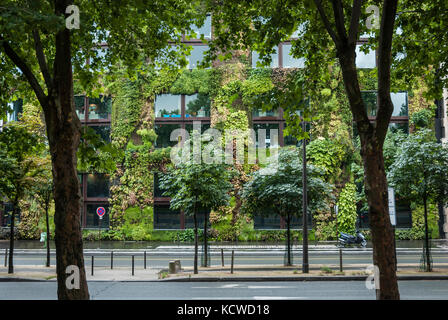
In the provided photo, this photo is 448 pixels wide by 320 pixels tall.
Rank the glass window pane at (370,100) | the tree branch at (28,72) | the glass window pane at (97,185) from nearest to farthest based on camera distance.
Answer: the tree branch at (28,72), the glass window pane at (370,100), the glass window pane at (97,185)

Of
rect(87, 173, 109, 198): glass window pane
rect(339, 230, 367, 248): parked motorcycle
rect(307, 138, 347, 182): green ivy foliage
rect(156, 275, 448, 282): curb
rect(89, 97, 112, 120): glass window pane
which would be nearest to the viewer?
rect(156, 275, 448, 282): curb

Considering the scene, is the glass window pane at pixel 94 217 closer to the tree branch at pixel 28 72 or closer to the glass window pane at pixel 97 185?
the glass window pane at pixel 97 185

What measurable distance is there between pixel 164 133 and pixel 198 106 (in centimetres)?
344

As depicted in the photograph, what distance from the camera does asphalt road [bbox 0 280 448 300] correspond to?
12.3 metres

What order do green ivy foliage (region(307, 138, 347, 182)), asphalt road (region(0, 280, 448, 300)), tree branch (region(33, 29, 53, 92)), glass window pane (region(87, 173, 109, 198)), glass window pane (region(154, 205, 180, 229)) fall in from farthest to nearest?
1. glass window pane (region(87, 173, 109, 198))
2. glass window pane (region(154, 205, 180, 229))
3. green ivy foliage (region(307, 138, 347, 182))
4. asphalt road (region(0, 280, 448, 300))
5. tree branch (region(33, 29, 53, 92))

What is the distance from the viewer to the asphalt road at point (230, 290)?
12.3m

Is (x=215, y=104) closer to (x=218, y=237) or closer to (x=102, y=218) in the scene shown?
(x=218, y=237)

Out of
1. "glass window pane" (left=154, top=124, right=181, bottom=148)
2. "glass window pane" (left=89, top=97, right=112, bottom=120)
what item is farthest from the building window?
"glass window pane" (left=89, top=97, right=112, bottom=120)

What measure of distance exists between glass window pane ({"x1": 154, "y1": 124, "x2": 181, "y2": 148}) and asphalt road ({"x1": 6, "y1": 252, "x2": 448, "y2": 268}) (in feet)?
36.5

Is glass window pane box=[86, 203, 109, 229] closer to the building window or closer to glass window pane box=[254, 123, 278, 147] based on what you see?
glass window pane box=[254, 123, 278, 147]

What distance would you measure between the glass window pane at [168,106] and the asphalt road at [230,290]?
20471 mm

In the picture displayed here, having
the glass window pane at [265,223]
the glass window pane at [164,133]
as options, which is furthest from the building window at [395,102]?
the glass window pane at [164,133]

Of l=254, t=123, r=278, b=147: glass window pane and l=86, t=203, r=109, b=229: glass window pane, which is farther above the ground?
l=254, t=123, r=278, b=147: glass window pane
